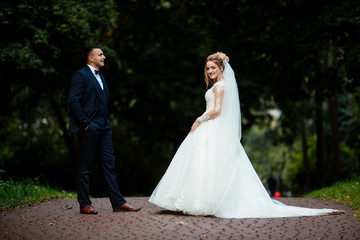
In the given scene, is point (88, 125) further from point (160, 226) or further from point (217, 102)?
point (217, 102)

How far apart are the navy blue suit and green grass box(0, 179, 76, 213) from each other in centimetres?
154


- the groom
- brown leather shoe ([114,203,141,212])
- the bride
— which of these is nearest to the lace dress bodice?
the bride

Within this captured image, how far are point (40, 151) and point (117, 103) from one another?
4363mm

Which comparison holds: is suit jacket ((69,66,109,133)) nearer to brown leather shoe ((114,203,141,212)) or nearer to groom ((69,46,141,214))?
groom ((69,46,141,214))

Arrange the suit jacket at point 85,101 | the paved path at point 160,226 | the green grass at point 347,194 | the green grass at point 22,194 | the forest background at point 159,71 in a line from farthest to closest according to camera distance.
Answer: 1. the forest background at point 159,71
2. the green grass at point 347,194
3. the green grass at point 22,194
4. the suit jacket at point 85,101
5. the paved path at point 160,226

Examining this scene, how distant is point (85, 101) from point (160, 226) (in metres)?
2.27

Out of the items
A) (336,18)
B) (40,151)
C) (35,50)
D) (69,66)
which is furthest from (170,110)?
(336,18)

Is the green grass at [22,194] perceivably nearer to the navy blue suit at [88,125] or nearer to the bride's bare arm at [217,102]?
the navy blue suit at [88,125]

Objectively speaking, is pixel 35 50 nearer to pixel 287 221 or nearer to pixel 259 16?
pixel 259 16

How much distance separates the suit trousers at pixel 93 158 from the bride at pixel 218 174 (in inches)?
26.1

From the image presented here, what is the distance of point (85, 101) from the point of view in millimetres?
7152

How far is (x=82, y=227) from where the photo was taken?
20.3ft

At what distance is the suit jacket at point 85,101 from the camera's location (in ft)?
23.0

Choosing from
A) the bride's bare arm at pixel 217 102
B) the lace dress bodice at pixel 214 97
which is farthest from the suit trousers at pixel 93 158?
the lace dress bodice at pixel 214 97
